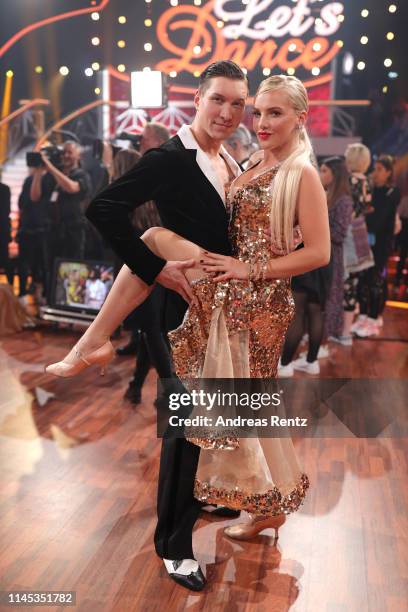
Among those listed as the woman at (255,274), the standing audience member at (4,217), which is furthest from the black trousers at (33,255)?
the woman at (255,274)

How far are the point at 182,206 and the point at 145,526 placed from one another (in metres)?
1.22

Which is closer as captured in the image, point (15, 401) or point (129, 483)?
point (129, 483)

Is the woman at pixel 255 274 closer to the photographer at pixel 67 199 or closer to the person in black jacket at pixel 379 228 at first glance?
the photographer at pixel 67 199

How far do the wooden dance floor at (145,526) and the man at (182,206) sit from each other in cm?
18

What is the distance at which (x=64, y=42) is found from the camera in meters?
8.39

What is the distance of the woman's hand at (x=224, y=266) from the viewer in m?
1.89

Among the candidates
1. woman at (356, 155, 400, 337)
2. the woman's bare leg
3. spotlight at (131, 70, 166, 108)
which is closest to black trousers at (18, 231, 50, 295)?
spotlight at (131, 70, 166, 108)

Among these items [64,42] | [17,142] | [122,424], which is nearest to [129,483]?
[122,424]

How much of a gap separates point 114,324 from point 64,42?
734 centimetres

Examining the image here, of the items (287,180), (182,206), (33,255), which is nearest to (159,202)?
(182,206)

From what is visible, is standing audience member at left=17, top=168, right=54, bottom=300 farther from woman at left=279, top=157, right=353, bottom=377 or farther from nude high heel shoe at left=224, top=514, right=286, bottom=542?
nude high heel shoe at left=224, top=514, right=286, bottom=542

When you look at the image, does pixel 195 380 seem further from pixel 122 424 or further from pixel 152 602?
pixel 122 424

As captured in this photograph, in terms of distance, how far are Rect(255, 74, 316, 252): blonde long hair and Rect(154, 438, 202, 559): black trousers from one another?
0.72 metres

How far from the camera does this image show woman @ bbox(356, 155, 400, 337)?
5.75 meters
